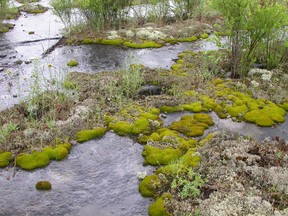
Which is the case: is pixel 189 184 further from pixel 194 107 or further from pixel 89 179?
pixel 194 107

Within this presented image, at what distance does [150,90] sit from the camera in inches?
445

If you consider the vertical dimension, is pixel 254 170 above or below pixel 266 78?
below

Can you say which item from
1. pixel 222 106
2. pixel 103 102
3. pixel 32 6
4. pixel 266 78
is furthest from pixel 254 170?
pixel 32 6

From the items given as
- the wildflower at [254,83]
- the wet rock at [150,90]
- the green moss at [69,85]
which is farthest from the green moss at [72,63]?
the wildflower at [254,83]

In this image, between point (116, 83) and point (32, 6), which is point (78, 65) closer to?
point (116, 83)

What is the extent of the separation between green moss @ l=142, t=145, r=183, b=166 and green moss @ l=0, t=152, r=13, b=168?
3275 millimetres

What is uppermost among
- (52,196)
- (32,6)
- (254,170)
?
(32,6)

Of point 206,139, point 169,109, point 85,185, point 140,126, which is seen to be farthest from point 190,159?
point 169,109

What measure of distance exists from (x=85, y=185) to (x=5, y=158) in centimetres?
219

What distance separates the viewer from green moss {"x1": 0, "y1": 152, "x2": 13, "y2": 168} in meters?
7.67

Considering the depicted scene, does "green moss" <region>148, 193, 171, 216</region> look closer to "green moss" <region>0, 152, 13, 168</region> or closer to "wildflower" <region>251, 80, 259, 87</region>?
"green moss" <region>0, 152, 13, 168</region>

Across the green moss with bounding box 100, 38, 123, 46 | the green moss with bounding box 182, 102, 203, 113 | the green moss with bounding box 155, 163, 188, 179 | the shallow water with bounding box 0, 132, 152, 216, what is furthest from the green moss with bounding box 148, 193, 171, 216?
the green moss with bounding box 100, 38, 123, 46

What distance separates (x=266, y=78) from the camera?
1195cm

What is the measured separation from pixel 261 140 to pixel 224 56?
6.01m
